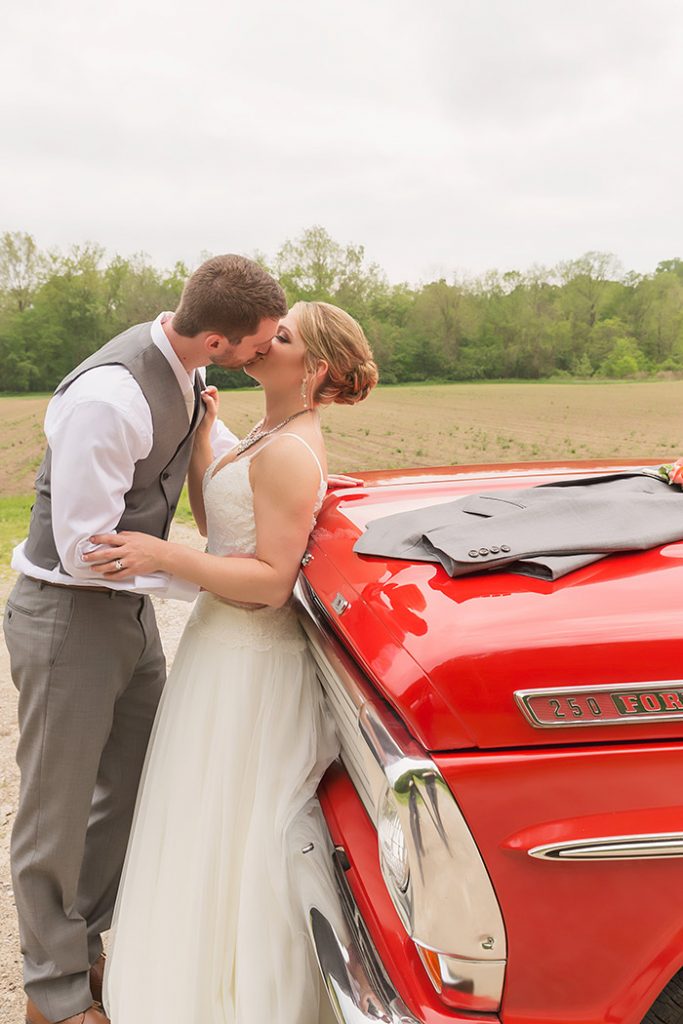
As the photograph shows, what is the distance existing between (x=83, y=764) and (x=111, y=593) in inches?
19.1

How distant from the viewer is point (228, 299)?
2.22m

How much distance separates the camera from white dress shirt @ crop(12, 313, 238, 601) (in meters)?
2.08

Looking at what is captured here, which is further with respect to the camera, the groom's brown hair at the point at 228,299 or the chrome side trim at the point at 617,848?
the groom's brown hair at the point at 228,299

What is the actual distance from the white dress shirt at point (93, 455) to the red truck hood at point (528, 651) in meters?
0.76

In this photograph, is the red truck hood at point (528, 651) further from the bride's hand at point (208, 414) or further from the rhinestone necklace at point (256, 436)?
the bride's hand at point (208, 414)

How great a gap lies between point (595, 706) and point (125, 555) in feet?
4.19

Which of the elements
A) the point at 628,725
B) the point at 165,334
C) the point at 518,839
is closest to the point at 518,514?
the point at 628,725

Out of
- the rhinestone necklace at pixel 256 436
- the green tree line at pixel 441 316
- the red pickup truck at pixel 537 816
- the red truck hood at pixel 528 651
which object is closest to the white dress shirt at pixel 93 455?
the rhinestone necklace at pixel 256 436

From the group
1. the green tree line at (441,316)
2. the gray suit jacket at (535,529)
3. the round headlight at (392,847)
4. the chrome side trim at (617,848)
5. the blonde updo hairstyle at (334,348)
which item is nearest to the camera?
the chrome side trim at (617,848)

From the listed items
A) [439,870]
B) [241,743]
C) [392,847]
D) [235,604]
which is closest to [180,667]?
[235,604]

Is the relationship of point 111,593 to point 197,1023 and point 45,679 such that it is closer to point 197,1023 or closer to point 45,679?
point 45,679

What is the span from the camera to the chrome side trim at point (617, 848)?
133 cm

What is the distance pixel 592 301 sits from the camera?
121ft

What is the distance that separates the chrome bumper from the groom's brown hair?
1310 millimetres
